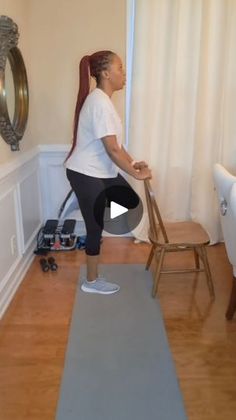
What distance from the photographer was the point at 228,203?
5.75ft

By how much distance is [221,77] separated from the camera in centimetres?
286

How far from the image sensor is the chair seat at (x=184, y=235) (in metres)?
2.32

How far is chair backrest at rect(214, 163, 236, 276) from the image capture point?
1.67 metres

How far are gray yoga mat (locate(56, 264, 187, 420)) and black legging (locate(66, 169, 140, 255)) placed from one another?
0.38 m

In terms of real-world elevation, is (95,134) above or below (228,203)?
above

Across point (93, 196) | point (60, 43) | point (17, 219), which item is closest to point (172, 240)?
point (93, 196)

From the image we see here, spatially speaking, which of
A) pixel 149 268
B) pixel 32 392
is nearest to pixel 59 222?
pixel 149 268

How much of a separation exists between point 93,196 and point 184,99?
125 centimetres

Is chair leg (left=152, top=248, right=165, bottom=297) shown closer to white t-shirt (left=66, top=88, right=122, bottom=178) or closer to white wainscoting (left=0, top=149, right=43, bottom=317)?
white t-shirt (left=66, top=88, right=122, bottom=178)

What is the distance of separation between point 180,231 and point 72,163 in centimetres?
82

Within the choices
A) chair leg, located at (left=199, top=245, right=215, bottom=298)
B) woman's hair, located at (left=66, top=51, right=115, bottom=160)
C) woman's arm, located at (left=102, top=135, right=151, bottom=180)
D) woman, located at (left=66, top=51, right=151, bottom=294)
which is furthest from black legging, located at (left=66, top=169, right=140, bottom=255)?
chair leg, located at (left=199, top=245, right=215, bottom=298)

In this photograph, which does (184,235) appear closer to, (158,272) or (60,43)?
(158,272)

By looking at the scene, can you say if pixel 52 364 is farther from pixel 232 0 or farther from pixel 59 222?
pixel 232 0
